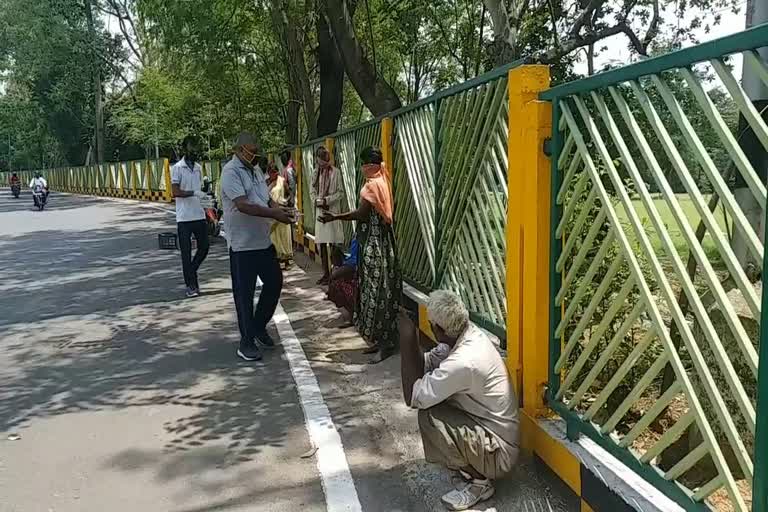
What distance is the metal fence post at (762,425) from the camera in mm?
1817

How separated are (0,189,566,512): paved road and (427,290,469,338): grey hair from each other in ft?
2.56

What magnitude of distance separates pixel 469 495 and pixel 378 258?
2666mm

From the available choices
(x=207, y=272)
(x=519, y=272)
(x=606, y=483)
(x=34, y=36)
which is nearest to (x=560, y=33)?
(x=207, y=272)

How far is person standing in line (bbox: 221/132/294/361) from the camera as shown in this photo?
5578 mm

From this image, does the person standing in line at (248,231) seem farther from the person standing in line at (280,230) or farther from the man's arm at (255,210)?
the person standing in line at (280,230)

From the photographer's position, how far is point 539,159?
3156mm

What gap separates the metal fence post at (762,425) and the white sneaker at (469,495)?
1504 mm

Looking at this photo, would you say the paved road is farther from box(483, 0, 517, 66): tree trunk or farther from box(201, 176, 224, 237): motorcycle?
box(201, 176, 224, 237): motorcycle

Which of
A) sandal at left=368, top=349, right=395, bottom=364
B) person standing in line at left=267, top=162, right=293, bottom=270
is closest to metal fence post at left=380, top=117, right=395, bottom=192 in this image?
sandal at left=368, top=349, right=395, bottom=364

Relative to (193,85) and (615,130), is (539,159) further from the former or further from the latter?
(193,85)

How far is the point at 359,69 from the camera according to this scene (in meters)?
9.64

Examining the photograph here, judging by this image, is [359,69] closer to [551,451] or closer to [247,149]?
[247,149]

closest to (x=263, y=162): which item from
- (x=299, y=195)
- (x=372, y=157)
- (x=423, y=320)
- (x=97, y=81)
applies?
(x=372, y=157)

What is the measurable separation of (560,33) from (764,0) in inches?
399
